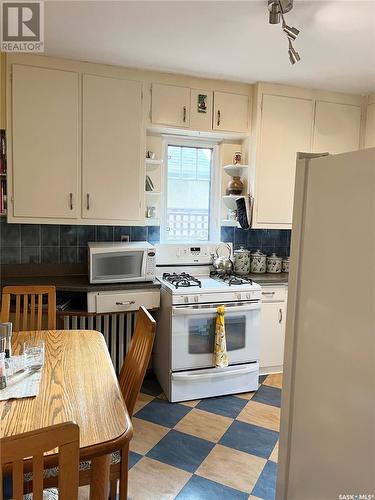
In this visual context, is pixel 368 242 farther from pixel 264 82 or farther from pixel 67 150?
pixel 264 82

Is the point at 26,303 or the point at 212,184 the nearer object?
the point at 26,303

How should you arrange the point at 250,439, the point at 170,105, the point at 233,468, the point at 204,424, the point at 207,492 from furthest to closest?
the point at 170,105, the point at 204,424, the point at 250,439, the point at 233,468, the point at 207,492

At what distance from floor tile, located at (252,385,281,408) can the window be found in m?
1.41

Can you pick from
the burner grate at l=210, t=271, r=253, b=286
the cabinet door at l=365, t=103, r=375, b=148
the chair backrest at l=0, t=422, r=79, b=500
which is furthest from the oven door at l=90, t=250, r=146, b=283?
the cabinet door at l=365, t=103, r=375, b=148

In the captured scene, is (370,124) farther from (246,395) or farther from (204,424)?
(204,424)

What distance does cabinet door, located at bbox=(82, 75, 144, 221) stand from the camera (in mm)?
2789

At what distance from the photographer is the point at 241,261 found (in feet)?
11.0

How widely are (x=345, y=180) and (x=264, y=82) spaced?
2.48 meters

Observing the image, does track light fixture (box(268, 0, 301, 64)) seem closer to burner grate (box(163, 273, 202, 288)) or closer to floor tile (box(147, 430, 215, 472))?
burner grate (box(163, 273, 202, 288))

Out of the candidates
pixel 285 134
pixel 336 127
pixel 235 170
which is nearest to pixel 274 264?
pixel 235 170

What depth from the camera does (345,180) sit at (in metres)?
0.93

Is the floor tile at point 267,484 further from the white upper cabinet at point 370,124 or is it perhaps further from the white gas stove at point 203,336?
the white upper cabinet at point 370,124

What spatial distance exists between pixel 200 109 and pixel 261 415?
242cm

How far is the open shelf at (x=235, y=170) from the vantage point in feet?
10.9
